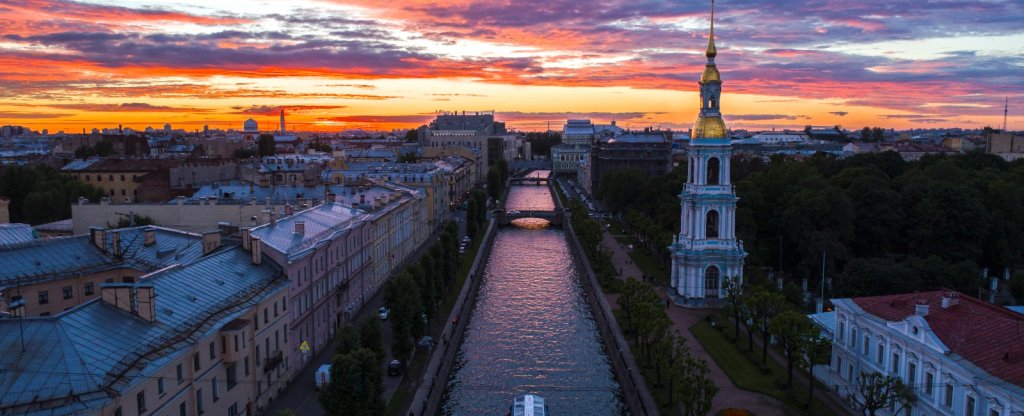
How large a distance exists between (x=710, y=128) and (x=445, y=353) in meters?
25.7

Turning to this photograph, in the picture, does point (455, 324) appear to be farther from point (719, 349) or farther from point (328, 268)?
point (719, 349)

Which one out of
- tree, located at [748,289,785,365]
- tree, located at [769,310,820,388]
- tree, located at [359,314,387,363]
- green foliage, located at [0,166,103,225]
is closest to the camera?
tree, located at [769,310,820,388]

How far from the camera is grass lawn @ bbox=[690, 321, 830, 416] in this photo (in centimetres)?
3419

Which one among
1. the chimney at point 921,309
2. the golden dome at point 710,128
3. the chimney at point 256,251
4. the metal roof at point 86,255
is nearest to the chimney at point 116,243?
the metal roof at point 86,255

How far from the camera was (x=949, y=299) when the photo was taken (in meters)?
31.7

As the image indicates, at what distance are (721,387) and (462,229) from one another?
59313 mm

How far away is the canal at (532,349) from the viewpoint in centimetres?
3850

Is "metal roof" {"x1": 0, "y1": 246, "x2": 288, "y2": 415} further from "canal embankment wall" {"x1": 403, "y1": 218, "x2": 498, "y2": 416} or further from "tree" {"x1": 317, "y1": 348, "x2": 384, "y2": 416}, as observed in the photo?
"canal embankment wall" {"x1": 403, "y1": 218, "x2": 498, "y2": 416}

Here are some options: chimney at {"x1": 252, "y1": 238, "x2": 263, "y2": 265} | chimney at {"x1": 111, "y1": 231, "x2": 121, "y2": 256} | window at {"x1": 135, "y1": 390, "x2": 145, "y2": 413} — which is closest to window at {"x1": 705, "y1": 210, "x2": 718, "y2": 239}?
chimney at {"x1": 252, "y1": 238, "x2": 263, "y2": 265}

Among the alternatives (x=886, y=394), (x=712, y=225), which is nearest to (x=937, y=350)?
(x=886, y=394)

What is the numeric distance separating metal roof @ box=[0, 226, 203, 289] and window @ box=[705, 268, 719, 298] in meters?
33.6

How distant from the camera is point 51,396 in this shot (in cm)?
2055

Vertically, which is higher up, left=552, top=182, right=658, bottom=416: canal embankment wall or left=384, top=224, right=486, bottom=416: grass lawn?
left=384, top=224, right=486, bottom=416: grass lawn

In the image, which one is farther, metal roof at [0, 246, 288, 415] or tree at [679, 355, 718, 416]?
tree at [679, 355, 718, 416]
